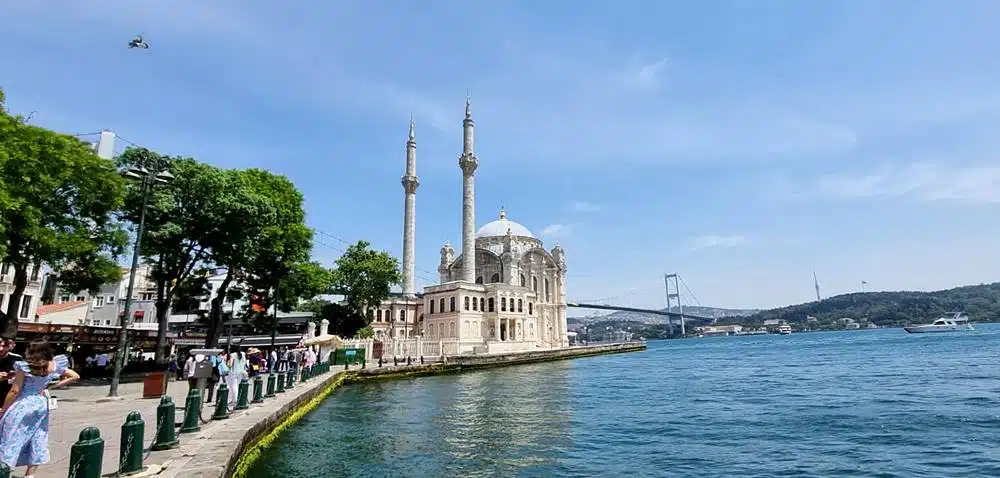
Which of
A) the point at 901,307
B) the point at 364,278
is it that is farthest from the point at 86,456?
the point at 901,307

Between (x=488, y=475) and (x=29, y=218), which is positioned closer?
(x=488, y=475)

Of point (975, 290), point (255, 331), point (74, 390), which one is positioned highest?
point (975, 290)

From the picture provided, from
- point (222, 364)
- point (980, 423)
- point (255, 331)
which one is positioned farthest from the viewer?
point (255, 331)

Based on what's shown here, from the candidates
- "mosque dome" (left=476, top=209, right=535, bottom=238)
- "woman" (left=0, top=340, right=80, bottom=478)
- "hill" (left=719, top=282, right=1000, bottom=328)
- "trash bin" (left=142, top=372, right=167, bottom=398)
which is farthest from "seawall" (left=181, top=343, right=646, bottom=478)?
"hill" (left=719, top=282, right=1000, bottom=328)

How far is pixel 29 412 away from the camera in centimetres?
527

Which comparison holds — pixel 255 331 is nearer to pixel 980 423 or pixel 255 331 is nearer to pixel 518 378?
pixel 518 378

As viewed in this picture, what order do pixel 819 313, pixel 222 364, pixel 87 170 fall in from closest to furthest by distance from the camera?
pixel 222 364 < pixel 87 170 < pixel 819 313

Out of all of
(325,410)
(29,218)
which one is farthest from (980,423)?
(29,218)

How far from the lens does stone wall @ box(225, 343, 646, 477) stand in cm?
945

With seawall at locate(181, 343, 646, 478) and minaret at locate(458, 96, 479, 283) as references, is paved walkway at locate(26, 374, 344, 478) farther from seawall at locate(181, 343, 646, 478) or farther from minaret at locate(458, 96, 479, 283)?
minaret at locate(458, 96, 479, 283)

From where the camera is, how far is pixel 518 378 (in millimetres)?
30969

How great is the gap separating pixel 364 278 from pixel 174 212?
25.3 metres

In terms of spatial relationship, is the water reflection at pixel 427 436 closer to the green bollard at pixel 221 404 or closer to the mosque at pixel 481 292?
the green bollard at pixel 221 404

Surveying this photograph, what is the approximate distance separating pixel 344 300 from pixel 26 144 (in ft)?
120
